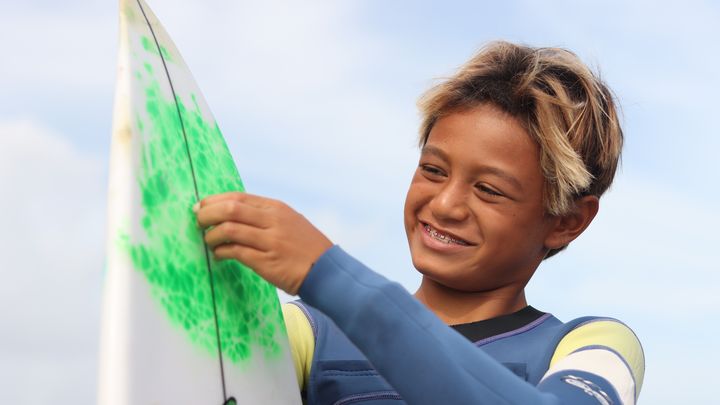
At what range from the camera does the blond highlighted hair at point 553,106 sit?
2.31 m

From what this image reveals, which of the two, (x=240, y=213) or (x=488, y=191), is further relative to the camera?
(x=488, y=191)

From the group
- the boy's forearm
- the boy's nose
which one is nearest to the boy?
the boy's nose

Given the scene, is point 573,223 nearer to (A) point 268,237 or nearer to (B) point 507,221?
(B) point 507,221

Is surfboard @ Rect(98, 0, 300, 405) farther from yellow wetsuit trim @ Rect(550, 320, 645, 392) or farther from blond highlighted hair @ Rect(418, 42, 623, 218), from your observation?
blond highlighted hair @ Rect(418, 42, 623, 218)

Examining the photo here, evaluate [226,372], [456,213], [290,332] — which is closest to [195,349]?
[226,372]

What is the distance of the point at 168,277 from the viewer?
5.37ft

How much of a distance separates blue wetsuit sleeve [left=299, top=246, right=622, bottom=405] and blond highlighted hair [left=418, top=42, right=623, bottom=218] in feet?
2.60

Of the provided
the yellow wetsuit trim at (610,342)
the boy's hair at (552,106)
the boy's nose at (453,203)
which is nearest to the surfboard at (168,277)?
the boy's nose at (453,203)

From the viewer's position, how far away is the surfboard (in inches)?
60.1

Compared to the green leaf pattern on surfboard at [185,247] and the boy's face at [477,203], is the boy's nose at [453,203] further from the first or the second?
the green leaf pattern on surfboard at [185,247]

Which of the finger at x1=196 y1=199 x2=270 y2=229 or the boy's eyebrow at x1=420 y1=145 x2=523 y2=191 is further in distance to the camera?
the boy's eyebrow at x1=420 y1=145 x2=523 y2=191

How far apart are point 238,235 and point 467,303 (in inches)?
→ 36.5

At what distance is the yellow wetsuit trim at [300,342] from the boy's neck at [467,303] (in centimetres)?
34

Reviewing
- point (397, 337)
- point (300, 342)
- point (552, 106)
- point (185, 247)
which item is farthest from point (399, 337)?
point (552, 106)
